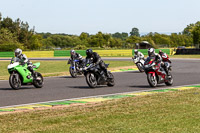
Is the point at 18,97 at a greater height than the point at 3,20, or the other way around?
the point at 3,20

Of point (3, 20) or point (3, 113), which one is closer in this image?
point (3, 113)

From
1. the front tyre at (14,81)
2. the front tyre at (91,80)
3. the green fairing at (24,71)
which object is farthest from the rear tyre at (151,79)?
the front tyre at (14,81)

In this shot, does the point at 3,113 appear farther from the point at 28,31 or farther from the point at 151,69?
the point at 28,31

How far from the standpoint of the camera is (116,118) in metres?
8.84

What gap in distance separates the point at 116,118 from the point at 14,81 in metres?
8.20

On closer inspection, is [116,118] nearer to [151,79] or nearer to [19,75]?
[151,79]

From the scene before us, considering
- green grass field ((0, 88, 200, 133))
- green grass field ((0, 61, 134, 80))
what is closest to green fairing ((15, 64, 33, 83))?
green grass field ((0, 88, 200, 133))

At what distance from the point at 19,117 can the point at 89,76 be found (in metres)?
7.00

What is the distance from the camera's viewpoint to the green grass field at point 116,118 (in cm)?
771

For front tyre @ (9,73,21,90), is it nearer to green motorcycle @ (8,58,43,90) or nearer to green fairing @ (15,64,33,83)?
green motorcycle @ (8,58,43,90)

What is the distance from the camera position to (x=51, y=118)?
9141 millimetres

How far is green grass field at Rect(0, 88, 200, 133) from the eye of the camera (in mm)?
7715

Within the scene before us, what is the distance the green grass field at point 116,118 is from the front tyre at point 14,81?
18.3ft

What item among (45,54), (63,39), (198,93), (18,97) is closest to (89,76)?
(18,97)
